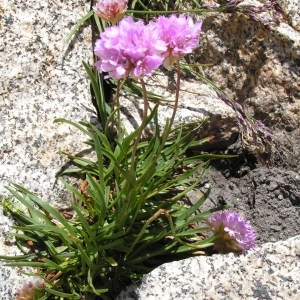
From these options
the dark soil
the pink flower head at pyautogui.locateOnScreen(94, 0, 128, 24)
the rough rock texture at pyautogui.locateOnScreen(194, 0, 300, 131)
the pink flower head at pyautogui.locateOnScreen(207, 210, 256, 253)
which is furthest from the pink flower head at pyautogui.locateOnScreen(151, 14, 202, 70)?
the rough rock texture at pyautogui.locateOnScreen(194, 0, 300, 131)

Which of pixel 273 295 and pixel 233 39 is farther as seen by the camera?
pixel 233 39

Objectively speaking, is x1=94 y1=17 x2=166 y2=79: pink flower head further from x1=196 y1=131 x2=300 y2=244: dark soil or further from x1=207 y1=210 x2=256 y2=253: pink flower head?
x1=196 y1=131 x2=300 y2=244: dark soil

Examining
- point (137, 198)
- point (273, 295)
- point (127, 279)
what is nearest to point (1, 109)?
point (137, 198)

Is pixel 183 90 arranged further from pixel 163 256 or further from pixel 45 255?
pixel 45 255

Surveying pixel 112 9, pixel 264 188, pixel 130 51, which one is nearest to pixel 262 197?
pixel 264 188

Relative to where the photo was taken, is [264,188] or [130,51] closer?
[130,51]

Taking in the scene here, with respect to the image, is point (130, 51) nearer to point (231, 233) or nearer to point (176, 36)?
point (176, 36)

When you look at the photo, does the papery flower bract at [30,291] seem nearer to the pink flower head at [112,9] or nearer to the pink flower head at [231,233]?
the pink flower head at [231,233]
